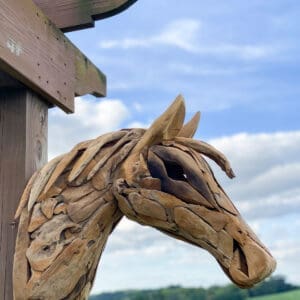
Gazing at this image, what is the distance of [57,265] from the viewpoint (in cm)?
89

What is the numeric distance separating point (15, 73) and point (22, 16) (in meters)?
0.11

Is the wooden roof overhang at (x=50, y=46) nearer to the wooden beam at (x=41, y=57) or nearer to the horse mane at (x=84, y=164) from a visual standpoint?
the wooden beam at (x=41, y=57)

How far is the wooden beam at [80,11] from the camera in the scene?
Result: 1159mm

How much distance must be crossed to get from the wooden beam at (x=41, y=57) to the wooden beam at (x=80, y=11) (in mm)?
36

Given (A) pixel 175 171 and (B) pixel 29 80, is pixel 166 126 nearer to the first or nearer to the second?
(A) pixel 175 171

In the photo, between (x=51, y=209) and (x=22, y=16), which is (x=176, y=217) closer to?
(x=51, y=209)

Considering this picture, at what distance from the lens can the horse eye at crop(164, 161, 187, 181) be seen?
3.03 feet

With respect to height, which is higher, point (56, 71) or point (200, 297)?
point (56, 71)

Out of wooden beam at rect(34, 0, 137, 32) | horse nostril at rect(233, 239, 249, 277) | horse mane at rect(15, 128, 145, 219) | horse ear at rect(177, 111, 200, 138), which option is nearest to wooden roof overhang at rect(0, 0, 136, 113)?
wooden beam at rect(34, 0, 137, 32)

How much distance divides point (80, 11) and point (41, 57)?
162mm

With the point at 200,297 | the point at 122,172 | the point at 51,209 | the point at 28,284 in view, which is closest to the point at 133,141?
the point at 122,172

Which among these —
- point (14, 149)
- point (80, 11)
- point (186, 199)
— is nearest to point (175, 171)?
point (186, 199)

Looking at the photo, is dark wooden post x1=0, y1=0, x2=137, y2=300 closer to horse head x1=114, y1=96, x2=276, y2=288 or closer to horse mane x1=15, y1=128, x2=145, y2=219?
horse mane x1=15, y1=128, x2=145, y2=219

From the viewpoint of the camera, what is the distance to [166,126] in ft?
2.96
